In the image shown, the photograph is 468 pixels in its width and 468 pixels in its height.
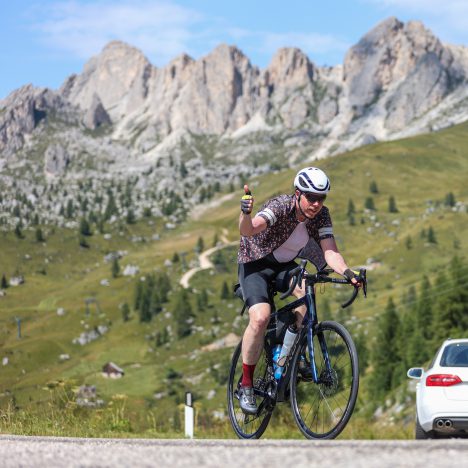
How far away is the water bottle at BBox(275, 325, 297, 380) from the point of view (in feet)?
32.0

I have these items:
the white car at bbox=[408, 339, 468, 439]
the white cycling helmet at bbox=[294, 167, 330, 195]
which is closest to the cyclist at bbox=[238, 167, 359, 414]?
the white cycling helmet at bbox=[294, 167, 330, 195]

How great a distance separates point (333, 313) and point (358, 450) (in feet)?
632

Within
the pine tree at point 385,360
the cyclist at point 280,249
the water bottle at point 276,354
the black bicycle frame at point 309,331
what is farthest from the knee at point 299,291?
the pine tree at point 385,360

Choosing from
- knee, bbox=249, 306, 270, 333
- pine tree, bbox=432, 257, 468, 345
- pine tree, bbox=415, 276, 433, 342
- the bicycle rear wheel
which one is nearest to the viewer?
knee, bbox=249, 306, 270, 333

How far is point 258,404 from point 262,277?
1693 millimetres

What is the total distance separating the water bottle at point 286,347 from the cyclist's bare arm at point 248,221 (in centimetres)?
136

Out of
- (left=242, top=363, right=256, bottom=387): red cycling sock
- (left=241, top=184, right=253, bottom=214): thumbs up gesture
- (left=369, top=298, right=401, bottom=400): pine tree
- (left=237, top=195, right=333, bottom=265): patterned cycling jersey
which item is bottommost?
(left=369, top=298, right=401, bottom=400): pine tree

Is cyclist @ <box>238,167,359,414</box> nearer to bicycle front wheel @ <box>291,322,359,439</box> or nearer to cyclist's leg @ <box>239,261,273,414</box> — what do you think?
cyclist's leg @ <box>239,261,273,414</box>

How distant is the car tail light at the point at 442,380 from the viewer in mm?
11312

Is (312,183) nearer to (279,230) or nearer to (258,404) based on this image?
(279,230)

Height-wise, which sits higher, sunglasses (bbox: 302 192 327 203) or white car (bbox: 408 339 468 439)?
sunglasses (bbox: 302 192 327 203)

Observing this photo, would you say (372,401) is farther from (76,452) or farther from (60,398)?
(76,452)

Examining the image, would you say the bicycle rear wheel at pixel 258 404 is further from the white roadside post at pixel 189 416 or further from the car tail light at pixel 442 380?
the car tail light at pixel 442 380

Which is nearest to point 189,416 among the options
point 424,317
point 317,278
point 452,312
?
point 317,278
